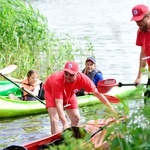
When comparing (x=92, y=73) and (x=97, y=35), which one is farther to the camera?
(x=97, y=35)

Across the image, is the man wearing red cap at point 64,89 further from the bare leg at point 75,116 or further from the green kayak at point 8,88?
the green kayak at point 8,88

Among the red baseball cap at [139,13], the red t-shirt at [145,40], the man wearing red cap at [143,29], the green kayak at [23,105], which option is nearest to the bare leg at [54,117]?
the man wearing red cap at [143,29]

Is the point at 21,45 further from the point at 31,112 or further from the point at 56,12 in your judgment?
the point at 56,12

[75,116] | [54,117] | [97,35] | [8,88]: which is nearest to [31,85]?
[8,88]

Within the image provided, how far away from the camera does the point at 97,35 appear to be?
2323 centimetres

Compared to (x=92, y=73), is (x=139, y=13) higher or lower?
higher

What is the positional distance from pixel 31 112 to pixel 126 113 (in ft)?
25.6

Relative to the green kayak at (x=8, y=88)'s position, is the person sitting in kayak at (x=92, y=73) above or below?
above

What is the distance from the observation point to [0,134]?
36.7 feet

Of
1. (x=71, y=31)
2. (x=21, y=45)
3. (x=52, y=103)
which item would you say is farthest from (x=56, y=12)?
(x=52, y=103)

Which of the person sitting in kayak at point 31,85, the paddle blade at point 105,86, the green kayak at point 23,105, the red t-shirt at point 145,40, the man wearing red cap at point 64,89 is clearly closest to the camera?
the red t-shirt at point 145,40

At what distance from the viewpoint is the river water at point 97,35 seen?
38.1 ft

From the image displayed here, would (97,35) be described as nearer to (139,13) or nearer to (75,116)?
(75,116)

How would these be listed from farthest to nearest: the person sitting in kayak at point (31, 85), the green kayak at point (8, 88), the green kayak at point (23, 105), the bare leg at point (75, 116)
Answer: the green kayak at point (8, 88)
the person sitting in kayak at point (31, 85)
the green kayak at point (23, 105)
the bare leg at point (75, 116)
